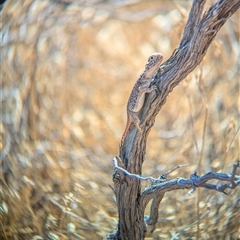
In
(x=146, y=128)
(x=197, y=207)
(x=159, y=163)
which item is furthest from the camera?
(x=159, y=163)

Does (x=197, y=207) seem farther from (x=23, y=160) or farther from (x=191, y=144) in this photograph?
(x=23, y=160)

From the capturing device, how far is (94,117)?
3.13 ft

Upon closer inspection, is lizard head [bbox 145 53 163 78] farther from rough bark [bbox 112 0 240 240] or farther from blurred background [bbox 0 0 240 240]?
blurred background [bbox 0 0 240 240]

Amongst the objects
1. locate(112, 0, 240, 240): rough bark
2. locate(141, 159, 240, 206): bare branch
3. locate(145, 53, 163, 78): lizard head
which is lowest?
locate(141, 159, 240, 206): bare branch

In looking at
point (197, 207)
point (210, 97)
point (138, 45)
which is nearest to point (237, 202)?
point (197, 207)

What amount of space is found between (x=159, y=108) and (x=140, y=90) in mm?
34

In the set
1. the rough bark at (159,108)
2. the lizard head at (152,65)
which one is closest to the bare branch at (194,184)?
the rough bark at (159,108)

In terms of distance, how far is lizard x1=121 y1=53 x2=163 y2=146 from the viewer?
621mm

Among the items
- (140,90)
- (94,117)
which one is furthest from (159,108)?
(94,117)

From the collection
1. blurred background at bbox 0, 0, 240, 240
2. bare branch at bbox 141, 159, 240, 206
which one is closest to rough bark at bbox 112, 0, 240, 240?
bare branch at bbox 141, 159, 240, 206

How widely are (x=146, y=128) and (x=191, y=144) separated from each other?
291 mm

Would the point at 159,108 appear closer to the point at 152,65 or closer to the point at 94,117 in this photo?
the point at 152,65

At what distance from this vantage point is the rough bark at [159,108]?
56cm

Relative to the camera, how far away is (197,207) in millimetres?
825
